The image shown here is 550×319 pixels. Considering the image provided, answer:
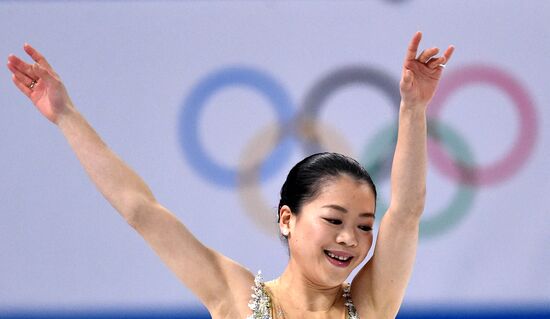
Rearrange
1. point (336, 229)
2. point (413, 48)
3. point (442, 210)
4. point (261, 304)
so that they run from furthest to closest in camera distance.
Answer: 1. point (442, 210)
2. point (261, 304)
3. point (336, 229)
4. point (413, 48)

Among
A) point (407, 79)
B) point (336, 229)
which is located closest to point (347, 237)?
point (336, 229)

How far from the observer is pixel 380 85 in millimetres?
4891

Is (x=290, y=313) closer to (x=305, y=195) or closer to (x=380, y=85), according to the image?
(x=305, y=195)

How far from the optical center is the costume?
2.79 metres

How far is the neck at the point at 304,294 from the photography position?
285 centimetres

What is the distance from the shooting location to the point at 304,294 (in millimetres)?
2852

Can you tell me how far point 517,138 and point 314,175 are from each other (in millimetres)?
2374

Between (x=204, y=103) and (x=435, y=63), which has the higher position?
(x=204, y=103)

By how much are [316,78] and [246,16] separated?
47 centimetres

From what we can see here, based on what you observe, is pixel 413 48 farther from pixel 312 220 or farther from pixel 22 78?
pixel 22 78

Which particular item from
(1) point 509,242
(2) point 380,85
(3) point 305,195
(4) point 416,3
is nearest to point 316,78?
(2) point 380,85

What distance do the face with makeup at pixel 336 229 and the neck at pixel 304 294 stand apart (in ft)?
0.26

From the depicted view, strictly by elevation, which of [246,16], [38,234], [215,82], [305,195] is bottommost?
[305,195]

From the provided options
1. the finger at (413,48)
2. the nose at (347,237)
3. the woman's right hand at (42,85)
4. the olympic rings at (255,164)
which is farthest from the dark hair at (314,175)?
the olympic rings at (255,164)
